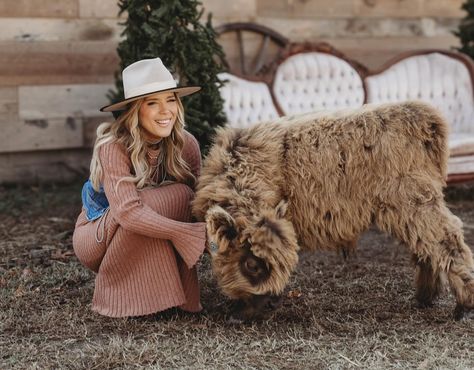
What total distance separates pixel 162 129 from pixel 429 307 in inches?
63.1

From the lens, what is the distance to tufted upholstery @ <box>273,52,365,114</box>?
6766 mm

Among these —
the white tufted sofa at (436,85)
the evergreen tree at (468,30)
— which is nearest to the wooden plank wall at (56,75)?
the white tufted sofa at (436,85)

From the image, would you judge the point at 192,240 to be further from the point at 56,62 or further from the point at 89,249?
the point at 56,62

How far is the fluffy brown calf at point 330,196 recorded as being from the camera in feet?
10.8

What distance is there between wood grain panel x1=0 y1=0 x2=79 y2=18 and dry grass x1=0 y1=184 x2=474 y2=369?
8.67 feet

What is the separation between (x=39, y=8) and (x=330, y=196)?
13.9 ft

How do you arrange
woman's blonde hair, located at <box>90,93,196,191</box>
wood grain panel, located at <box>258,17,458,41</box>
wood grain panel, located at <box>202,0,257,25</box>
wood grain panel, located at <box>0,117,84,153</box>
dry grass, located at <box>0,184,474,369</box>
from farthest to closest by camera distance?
1. wood grain panel, located at <box>258,17,458,41</box>
2. wood grain panel, located at <box>202,0,257,25</box>
3. wood grain panel, located at <box>0,117,84,153</box>
4. woman's blonde hair, located at <box>90,93,196,191</box>
5. dry grass, located at <box>0,184,474,369</box>

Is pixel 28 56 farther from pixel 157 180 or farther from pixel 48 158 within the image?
pixel 157 180

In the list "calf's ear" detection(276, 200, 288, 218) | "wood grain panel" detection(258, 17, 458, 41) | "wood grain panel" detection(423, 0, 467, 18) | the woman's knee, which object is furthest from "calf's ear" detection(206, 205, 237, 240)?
"wood grain panel" detection(423, 0, 467, 18)

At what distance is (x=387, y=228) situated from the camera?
340 centimetres

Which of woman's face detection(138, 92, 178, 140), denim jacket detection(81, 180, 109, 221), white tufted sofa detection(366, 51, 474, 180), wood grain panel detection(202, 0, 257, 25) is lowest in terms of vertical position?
denim jacket detection(81, 180, 109, 221)

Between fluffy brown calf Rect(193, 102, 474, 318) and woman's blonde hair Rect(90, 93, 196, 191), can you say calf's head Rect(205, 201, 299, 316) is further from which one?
woman's blonde hair Rect(90, 93, 196, 191)

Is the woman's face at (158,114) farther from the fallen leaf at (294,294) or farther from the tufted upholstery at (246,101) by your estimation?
the tufted upholstery at (246,101)

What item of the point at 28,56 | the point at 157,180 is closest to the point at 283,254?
the point at 157,180
